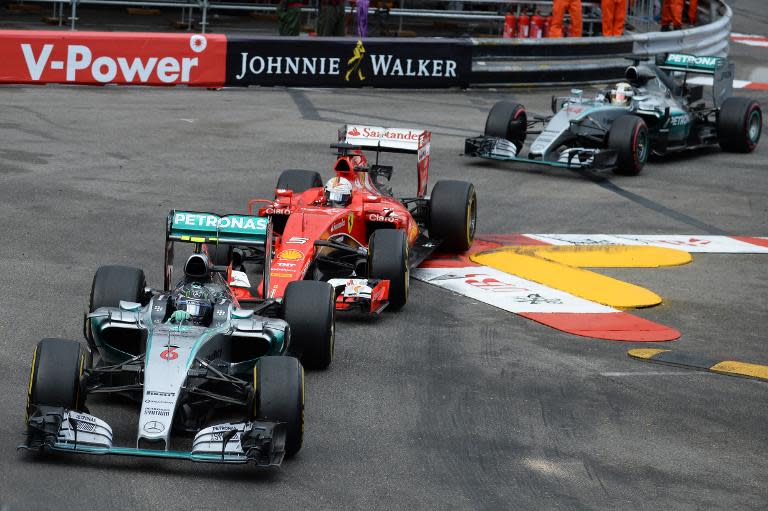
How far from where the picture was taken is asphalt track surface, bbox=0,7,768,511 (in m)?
8.55

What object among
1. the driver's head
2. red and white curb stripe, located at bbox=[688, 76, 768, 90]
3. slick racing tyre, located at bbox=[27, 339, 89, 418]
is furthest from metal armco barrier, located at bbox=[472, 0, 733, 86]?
slick racing tyre, located at bbox=[27, 339, 89, 418]

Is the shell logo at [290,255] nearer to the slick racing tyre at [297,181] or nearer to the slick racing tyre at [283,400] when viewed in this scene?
the slick racing tyre at [297,181]

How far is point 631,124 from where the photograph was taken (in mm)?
20141

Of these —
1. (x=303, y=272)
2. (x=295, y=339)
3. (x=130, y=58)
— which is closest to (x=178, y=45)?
(x=130, y=58)

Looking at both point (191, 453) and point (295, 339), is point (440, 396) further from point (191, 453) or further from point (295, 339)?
point (191, 453)

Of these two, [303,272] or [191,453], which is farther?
[303,272]

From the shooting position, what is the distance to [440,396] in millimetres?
10516

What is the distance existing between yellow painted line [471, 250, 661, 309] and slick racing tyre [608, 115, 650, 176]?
5.20m

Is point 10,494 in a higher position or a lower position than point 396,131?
lower

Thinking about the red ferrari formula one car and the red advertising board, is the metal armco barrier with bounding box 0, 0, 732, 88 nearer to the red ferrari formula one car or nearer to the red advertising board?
the red advertising board

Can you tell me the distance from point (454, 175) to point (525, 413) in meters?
9.82

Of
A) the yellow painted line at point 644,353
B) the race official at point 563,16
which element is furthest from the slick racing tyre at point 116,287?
the race official at point 563,16

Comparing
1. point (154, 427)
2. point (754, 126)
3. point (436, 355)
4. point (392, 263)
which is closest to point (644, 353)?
point (436, 355)

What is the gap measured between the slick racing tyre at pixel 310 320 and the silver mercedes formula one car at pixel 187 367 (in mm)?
11
